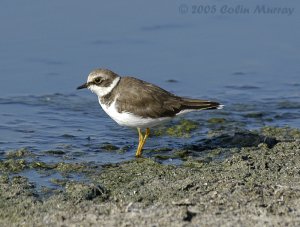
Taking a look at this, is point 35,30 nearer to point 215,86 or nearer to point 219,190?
point 215,86

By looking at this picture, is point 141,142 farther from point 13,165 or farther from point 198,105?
point 13,165

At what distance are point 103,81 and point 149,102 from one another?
0.63m

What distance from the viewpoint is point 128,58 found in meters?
12.4

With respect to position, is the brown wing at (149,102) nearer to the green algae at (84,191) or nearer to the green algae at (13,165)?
the green algae at (13,165)

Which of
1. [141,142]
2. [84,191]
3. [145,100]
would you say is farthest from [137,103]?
[84,191]

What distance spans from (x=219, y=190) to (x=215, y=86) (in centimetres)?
516

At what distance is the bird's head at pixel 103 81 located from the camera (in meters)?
9.21

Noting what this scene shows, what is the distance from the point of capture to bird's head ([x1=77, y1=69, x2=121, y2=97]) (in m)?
9.21

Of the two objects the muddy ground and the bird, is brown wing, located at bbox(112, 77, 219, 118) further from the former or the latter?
the muddy ground

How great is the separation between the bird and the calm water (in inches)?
18.5

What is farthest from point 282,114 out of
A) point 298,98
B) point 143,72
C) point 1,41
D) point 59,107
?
point 1,41

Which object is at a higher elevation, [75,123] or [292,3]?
[292,3]

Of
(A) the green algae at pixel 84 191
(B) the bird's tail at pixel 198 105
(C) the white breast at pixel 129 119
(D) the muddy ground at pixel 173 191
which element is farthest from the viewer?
(B) the bird's tail at pixel 198 105

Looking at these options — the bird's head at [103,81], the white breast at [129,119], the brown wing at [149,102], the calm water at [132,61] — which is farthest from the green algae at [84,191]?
the bird's head at [103,81]
